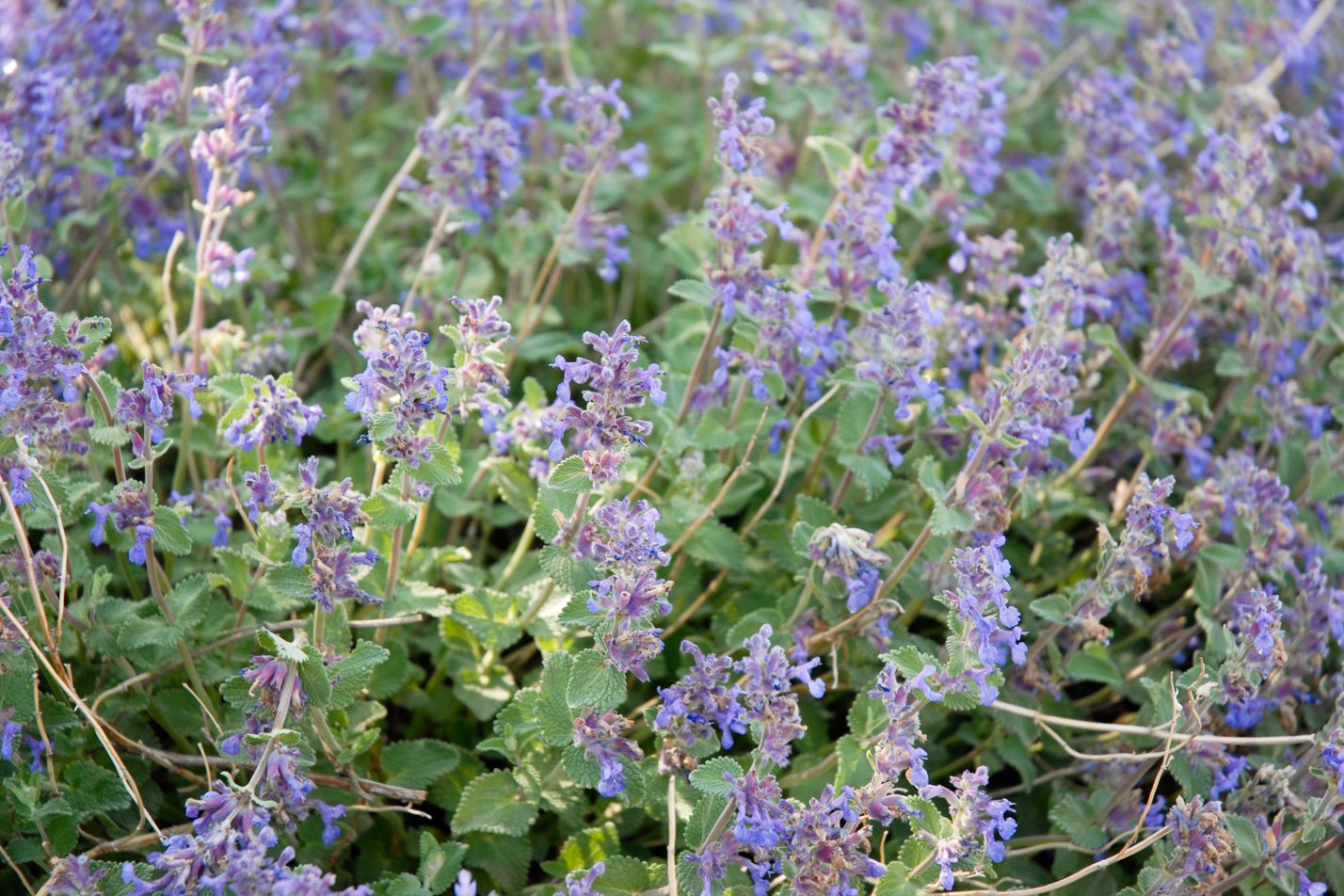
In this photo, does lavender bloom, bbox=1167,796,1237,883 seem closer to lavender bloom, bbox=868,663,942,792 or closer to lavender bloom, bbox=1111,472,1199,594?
lavender bloom, bbox=1111,472,1199,594

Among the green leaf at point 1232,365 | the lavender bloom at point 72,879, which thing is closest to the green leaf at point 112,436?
the lavender bloom at point 72,879

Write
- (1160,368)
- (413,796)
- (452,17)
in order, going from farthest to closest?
(452,17), (1160,368), (413,796)

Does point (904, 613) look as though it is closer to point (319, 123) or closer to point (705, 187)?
point (705, 187)

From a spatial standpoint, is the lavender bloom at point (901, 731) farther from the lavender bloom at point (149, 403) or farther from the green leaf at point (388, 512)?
the lavender bloom at point (149, 403)

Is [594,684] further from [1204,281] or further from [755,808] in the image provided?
[1204,281]

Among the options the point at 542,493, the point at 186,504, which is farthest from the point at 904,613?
the point at 186,504

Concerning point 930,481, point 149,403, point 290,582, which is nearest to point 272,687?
point 290,582
